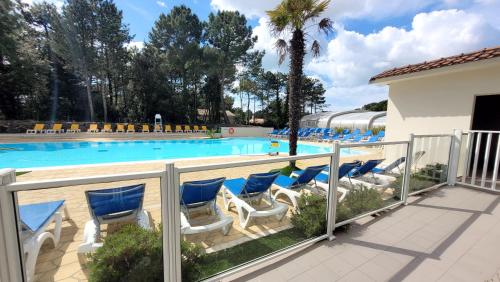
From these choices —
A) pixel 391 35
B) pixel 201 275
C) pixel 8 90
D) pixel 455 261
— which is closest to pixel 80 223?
pixel 201 275

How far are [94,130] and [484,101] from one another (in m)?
24.6

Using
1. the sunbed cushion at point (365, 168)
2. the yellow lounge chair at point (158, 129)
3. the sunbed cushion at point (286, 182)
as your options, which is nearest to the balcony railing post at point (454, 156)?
the sunbed cushion at point (365, 168)

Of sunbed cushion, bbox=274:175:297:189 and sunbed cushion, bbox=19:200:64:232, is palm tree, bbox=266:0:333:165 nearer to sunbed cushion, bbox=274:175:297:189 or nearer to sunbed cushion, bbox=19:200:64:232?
sunbed cushion, bbox=274:175:297:189

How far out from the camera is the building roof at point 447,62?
213 inches

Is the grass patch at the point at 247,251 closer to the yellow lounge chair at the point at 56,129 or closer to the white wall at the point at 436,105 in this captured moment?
the white wall at the point at 436,105

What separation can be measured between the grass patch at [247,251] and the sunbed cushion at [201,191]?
80 cm

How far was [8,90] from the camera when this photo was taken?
68.4 ft

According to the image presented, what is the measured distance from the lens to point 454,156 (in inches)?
216

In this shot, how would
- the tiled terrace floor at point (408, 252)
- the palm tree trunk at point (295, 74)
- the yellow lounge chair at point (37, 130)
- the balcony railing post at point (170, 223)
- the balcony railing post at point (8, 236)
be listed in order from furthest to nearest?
1. the yellow lounge chair at point (37, 130)
2. the palm tree trunk at point (295, 74)
3. the tiled terrace floor at point (408, 252)
4. the balcony railing post at point (170, 223)
5. the balcony railing post at point (8, 236)

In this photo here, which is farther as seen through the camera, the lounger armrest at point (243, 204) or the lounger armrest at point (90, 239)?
the lounger armrest at point (243, 204)

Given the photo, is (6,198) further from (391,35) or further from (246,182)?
(391,35)

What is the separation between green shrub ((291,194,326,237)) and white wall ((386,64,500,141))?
5445mm

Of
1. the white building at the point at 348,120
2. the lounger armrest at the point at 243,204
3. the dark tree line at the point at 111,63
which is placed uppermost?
the dark tree line at the point at 111,63

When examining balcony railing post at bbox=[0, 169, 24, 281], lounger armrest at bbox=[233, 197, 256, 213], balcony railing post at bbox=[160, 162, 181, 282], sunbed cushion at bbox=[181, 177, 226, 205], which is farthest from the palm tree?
balcony railing post at bbox=[0, 169, 24, 281]
